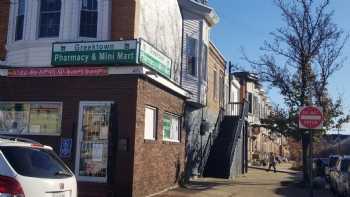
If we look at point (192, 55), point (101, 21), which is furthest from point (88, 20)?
point (192, 55)

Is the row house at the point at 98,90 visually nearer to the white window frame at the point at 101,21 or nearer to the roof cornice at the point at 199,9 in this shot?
the white window frame at the point at 101,21

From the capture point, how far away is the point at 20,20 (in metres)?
17.6

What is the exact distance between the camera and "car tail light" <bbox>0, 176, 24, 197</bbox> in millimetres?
6668

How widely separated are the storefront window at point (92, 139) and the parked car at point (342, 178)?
349 inches

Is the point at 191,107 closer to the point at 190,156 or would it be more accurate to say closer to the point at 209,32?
the point at 190,156

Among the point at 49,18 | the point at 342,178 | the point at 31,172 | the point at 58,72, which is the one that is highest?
the point at 49,18

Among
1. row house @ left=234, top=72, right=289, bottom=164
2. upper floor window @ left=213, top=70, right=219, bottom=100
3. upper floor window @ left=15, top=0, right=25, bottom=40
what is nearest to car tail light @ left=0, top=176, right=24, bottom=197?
upper floor window @ left=15, top=0, right=25, bottom=40

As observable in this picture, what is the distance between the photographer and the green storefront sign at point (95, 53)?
47.6 feet

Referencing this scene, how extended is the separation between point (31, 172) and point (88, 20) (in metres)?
10.3

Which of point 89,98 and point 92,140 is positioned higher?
point 89,98

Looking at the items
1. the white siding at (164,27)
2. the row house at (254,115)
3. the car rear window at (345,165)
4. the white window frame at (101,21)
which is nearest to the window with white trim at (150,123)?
the white siding at (164,27)

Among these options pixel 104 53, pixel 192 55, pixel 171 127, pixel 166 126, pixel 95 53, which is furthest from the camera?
pixel 192 55

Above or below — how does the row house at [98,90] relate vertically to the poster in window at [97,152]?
above

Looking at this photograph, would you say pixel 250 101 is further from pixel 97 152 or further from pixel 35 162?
pixel 35 162
